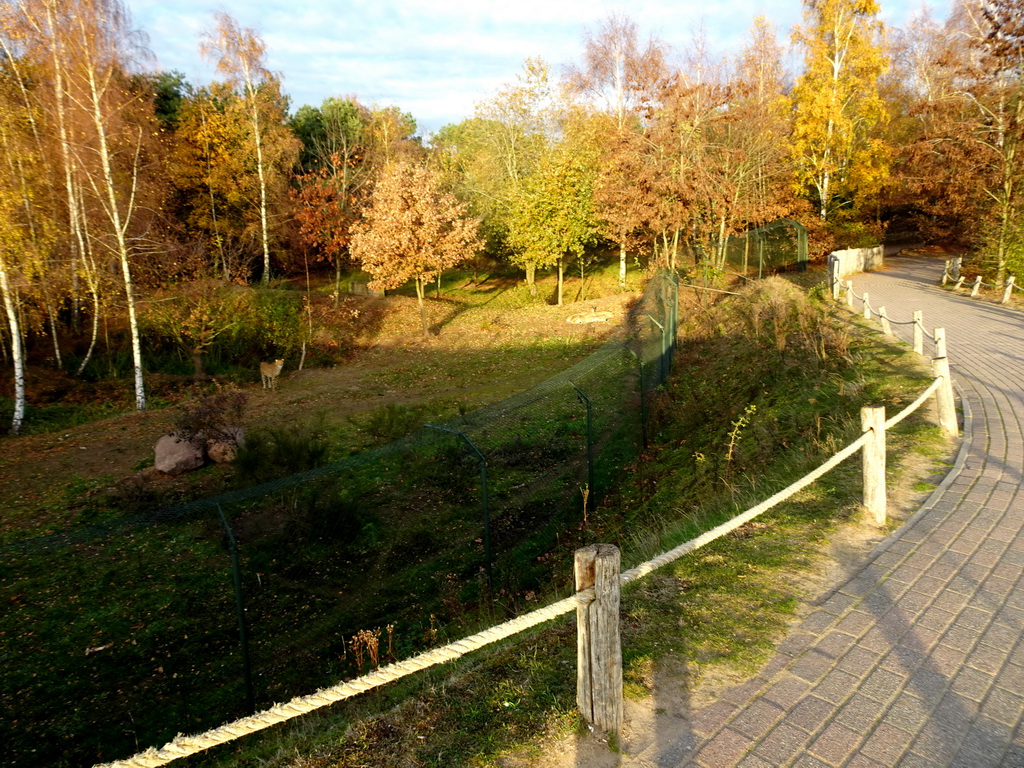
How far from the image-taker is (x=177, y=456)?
11.1 metres

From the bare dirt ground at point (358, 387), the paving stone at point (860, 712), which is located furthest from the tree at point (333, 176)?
the paving stone at point (860, 712)

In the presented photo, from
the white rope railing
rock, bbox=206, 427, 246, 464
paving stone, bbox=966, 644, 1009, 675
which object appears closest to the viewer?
the white rope railing

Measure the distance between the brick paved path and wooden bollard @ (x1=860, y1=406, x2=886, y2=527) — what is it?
28cm

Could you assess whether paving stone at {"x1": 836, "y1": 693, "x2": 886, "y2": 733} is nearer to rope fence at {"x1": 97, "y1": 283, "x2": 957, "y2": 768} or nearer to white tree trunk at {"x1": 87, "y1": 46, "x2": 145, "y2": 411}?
rope fence at {"x1": 97, "y1": 283, "x2": 957, "y2": 768}

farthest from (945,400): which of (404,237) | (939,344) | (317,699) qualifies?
(404,237)

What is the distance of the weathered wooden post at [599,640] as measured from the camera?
2996mm

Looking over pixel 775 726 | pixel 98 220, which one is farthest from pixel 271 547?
pixel 98 220

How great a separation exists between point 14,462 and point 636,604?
43.8ft

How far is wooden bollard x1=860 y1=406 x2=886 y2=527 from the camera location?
17.2 ft

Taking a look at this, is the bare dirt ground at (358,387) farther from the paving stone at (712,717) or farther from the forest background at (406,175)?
the paving stone at (712,717)

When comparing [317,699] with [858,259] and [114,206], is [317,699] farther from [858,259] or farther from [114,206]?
[858,259]

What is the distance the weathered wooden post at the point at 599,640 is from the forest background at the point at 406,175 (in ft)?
53.7

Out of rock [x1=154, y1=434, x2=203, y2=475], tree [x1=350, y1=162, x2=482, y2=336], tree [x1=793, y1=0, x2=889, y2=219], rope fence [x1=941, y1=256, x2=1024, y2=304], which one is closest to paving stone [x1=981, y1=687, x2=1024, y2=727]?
rock [x1=154, y1=434, x2=203, y2=475]

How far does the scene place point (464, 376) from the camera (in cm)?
1816
